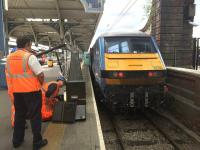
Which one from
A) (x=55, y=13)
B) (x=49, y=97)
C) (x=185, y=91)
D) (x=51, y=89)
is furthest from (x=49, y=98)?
(x=55, y=13)

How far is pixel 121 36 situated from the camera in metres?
9.77

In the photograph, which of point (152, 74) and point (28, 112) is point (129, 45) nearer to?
point (152, 74)

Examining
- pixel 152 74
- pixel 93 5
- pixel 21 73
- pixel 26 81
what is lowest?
pixel 152 74

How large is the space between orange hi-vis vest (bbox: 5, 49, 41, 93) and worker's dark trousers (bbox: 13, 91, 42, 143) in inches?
3.8

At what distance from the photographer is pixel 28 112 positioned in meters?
4.72

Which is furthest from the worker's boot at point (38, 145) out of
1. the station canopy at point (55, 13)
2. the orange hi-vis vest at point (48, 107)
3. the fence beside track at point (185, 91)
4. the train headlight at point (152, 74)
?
the station canopy at point (55, 13)

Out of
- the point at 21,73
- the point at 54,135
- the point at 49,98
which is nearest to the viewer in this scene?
the point at 21,73

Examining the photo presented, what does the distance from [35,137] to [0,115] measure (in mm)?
2830

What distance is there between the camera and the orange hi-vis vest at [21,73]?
4.57m

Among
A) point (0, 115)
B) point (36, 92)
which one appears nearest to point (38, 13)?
point (0, 115)

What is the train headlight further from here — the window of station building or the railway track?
the window of station building

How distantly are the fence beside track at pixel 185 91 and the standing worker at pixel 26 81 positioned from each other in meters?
4.53

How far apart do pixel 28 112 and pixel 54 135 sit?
39.4 inches

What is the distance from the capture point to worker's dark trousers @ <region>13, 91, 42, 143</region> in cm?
464
